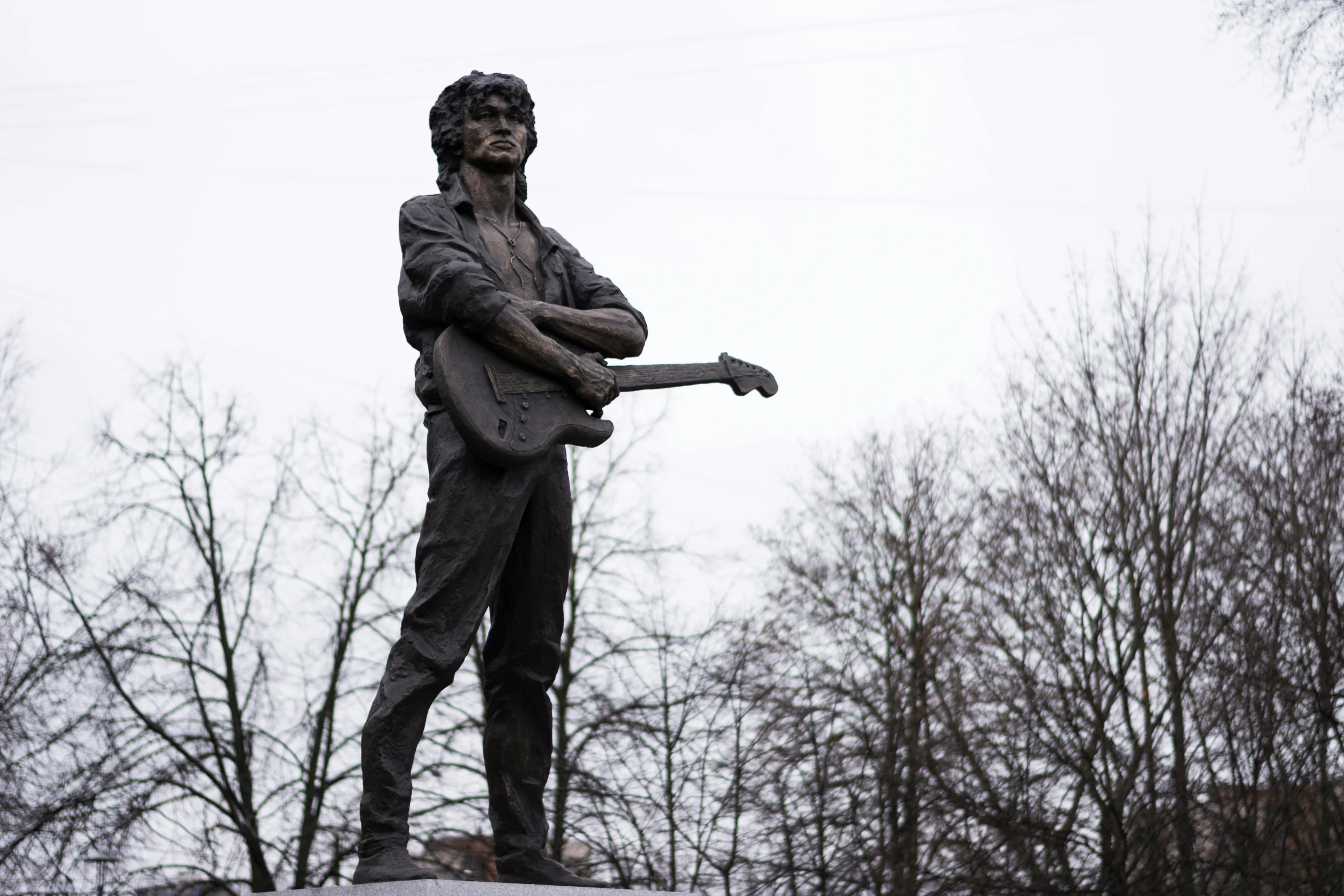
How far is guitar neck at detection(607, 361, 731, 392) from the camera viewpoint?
537cm

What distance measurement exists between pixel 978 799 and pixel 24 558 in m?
9.79

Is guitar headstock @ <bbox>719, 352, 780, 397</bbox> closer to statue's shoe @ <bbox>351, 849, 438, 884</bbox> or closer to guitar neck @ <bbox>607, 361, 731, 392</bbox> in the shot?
guitar neck @ <bbox>607, 361, 731, 392</bbox>

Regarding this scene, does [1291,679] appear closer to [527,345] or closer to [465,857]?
[465,857]

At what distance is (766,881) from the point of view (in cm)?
1623

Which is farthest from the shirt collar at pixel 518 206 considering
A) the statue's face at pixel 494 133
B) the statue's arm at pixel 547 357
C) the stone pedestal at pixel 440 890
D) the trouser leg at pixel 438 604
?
the stone pedestal at pixel 440 890

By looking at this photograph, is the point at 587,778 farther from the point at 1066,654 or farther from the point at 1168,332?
the point at 1168,332

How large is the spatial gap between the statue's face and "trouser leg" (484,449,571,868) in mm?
992

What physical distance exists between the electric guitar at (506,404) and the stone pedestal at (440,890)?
1.25 meters

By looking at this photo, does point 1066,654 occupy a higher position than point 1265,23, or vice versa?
Result: point 1265,23

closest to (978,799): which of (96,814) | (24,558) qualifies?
(96,814)

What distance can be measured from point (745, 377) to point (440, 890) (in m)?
2.06

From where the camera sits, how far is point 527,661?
17.1 feet

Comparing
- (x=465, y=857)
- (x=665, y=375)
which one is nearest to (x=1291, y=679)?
(x=465, y=857)

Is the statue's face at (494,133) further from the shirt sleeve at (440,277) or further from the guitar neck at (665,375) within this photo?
the guitar neck at (665,375)
